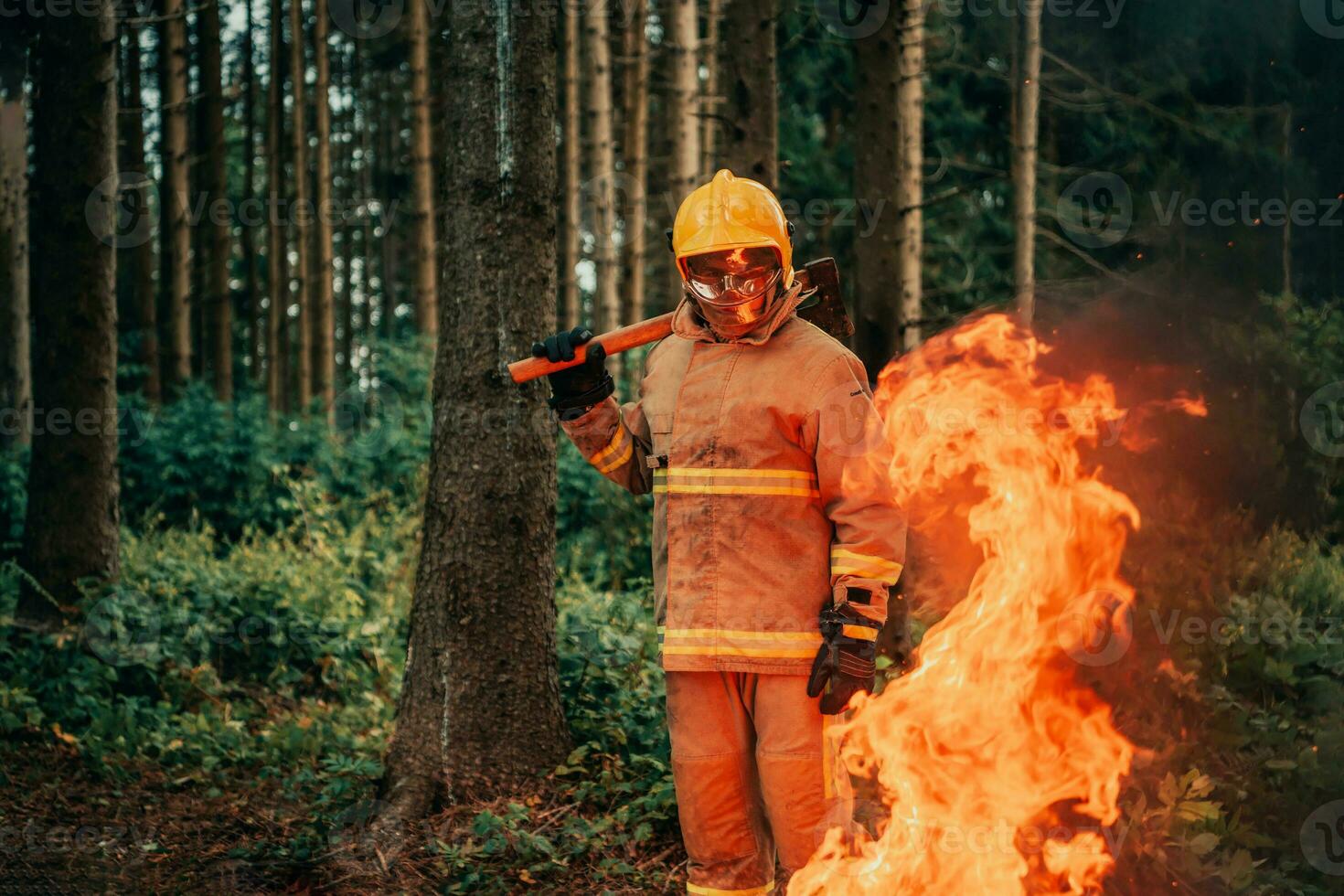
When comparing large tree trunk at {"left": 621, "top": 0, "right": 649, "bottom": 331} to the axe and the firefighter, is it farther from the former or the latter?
the firefighter

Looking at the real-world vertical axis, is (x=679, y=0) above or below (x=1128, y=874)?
above

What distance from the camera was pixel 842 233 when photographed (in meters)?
20.1

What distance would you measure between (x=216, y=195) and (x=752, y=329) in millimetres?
16149

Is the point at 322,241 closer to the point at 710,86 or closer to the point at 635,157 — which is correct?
the point at 635,157

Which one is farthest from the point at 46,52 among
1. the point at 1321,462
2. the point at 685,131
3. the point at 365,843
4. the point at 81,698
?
the point at 1321,462

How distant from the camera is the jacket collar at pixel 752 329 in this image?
3973 mm

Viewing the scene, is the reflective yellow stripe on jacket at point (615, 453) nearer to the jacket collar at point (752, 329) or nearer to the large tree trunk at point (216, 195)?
the jacket collar at point (752, 329)

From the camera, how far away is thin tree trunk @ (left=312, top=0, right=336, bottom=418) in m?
18.7

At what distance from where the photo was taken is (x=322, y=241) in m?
18.6

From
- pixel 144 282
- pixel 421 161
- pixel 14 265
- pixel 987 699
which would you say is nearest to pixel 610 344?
pixel 987 699

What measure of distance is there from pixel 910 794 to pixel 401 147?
30.9 meters

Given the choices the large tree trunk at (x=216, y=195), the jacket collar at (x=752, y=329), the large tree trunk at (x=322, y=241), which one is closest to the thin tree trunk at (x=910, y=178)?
the jacket collar at (x=752, y=329)

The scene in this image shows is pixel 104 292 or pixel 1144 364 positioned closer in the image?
pixel 1144 364

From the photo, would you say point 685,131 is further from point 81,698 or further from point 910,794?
point 910,794
